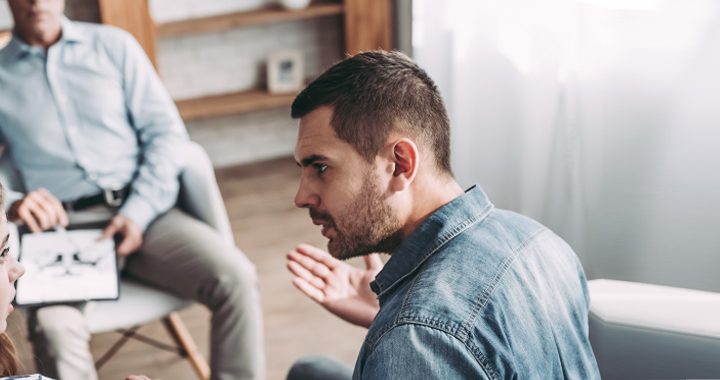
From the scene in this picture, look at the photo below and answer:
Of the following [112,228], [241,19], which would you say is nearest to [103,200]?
[112,228]

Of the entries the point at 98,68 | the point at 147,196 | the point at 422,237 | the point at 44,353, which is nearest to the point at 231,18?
the point at 98,68

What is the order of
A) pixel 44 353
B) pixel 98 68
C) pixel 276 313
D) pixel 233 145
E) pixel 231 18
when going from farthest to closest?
pixel 233 145 → pixel 231 18 → pixel 276 313 → pixel 98 68 → pixel 44 353

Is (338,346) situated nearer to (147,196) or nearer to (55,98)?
(147,196)

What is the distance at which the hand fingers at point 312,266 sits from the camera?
6.15ft

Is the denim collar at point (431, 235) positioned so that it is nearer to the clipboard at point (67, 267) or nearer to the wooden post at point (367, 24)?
the clipboard at point (67, 267)

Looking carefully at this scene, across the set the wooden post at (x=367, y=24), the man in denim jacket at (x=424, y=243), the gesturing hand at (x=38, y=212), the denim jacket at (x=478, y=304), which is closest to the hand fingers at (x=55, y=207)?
the gesturing hand at (x=38, y=212)

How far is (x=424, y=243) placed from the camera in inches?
55.0

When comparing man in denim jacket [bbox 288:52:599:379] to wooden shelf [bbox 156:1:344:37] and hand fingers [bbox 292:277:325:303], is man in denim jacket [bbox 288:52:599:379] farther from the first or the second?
wooden shelf [bbox 156:1:344:37]

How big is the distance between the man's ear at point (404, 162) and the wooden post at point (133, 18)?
2329 millimetres

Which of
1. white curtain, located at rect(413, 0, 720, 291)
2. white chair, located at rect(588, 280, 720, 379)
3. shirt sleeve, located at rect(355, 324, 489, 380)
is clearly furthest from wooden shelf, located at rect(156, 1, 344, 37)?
shirt sleeve, located at rect(355, 324, 489, 380)

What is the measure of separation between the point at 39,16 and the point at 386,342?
170cm

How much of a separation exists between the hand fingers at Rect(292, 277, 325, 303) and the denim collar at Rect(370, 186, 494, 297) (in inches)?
16.3

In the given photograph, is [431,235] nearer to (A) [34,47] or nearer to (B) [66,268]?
(B) [66,268]

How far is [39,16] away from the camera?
8.19 feet
